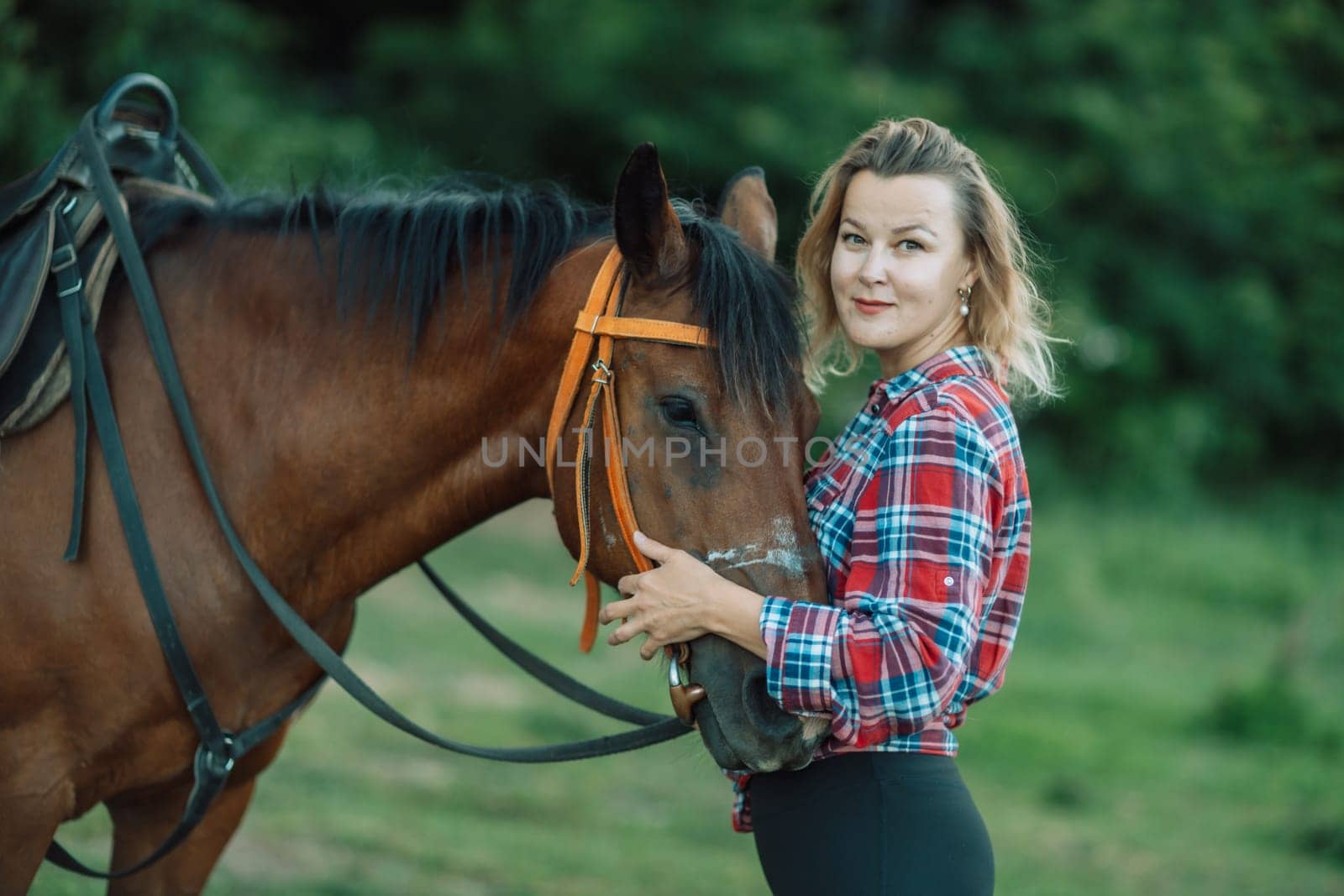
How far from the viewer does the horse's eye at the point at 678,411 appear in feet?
5.98

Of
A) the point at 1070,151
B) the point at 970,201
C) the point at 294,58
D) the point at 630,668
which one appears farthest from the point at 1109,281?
the point at 970,201

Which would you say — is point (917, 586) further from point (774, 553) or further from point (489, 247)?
point (489, 247)

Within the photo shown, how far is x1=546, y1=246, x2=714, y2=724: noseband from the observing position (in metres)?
1.83

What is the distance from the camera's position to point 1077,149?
12.9 m

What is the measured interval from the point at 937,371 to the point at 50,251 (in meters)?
1.59

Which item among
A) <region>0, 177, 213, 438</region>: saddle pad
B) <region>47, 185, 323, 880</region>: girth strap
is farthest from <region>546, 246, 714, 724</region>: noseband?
<region>0, 177, 213, 438</region>: saddle pad

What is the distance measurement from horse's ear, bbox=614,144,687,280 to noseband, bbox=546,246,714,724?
0.06m

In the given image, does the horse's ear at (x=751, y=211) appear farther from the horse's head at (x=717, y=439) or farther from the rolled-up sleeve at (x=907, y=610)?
the rolled-up sleeve at (x=907, y=610)

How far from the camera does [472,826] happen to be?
4367mm

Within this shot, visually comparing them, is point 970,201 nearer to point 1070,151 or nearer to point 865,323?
point 865,323

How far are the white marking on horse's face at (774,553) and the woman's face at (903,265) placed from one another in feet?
1.15

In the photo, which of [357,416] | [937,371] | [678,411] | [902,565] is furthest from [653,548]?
[357,416]

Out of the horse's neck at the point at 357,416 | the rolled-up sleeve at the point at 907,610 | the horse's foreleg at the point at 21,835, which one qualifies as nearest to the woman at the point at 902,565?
the rolled-up sleeve at the point at 907,610

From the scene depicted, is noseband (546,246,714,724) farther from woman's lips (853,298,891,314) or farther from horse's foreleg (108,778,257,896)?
horse's foreleg (108,778,257,896)
